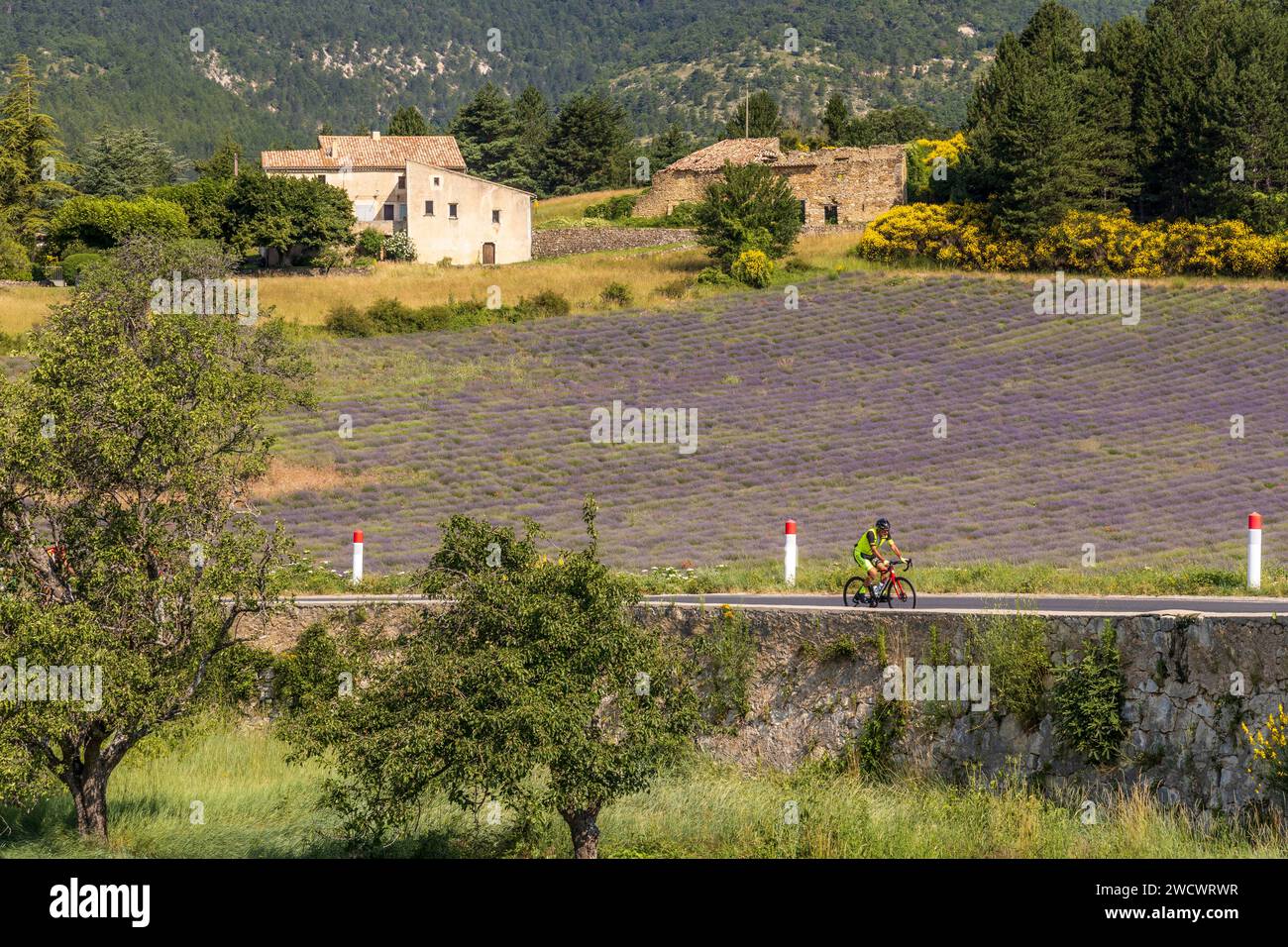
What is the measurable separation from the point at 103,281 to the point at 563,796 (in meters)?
14.2

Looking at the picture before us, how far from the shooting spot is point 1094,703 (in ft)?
52.0

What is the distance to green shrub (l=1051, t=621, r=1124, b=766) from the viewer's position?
51.9 feet

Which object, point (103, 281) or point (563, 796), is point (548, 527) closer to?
point (103, 281)

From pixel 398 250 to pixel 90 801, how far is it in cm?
6512

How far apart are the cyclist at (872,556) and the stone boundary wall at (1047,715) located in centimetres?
127

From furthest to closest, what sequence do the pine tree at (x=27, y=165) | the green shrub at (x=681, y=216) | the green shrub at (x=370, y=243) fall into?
the green shrub at (x=681, y=216), the pine tree at (x=27, y=165), the green shrub at (x=370, y=243)

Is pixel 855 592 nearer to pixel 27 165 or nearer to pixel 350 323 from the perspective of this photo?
pixel 350 323

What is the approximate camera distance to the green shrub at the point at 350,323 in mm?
56406

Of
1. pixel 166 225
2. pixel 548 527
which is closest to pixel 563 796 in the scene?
pixel 548 527

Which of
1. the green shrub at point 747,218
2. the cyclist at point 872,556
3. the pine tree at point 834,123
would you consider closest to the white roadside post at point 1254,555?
the cyclist at point 872,556

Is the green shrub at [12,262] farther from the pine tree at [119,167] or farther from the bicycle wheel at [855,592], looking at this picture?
the bicycle wheel at [855,592]

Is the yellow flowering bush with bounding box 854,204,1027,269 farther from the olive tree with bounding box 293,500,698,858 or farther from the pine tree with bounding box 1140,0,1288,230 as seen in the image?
the olive tree with bounding box 293,500,698,858

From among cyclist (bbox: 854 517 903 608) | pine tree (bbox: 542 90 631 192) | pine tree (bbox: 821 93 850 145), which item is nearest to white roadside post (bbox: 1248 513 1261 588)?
cyclist (bbox: 854 517 903 608)

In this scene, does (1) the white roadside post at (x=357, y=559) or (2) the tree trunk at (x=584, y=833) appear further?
(1) the white roadside post at (x=357, y=559)
